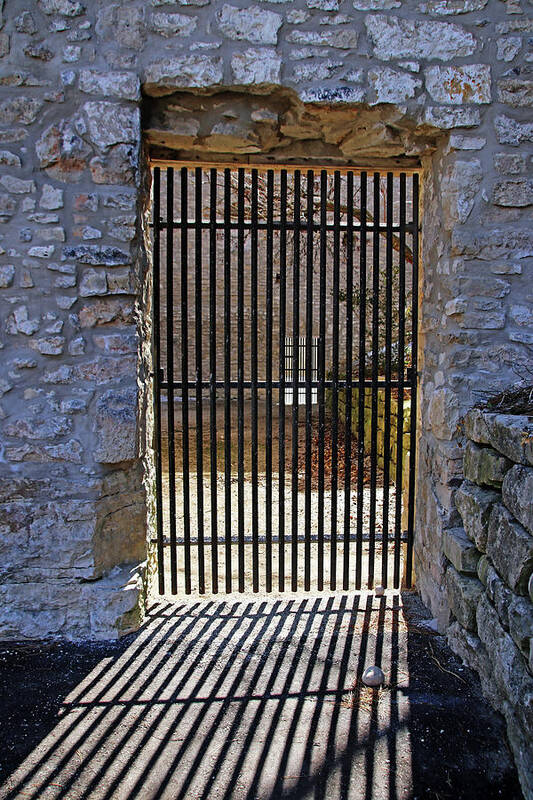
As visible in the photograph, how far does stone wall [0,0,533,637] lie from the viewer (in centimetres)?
309

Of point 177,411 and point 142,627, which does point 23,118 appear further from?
point 177,411

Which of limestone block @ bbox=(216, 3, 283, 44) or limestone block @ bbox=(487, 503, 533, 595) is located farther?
limestone block @ bbox=(216, 3, 283, 44)

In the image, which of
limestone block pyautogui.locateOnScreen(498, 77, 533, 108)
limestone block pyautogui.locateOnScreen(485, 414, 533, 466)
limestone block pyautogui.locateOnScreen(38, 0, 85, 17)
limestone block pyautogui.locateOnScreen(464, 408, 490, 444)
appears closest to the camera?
limestone block pyautogui.locateOnScreen(485, 414, 533, 466)

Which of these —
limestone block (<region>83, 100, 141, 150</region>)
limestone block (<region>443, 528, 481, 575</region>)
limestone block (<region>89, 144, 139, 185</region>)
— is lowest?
limestone block (<region>443, 528, 481, 575</region>)

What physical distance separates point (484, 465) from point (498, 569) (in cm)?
51

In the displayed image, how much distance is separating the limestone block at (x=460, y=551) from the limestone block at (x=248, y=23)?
2.79 m

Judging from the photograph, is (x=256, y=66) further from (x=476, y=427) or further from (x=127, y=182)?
(x=476, y=427)

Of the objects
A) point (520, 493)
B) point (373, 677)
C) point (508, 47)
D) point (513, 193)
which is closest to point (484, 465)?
point (520, 493)

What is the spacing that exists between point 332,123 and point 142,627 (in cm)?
304

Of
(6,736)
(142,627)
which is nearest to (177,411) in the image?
(142,627)

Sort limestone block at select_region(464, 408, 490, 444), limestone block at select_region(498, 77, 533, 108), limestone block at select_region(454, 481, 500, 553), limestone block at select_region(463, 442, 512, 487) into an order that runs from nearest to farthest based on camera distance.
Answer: limestone block at select_region(463, 442, 512, 487)
limestone block at select_region(454, 481, 500, 553)
limestone block at select_region(464, 408, 490, 444)
limestone block at select_region(498, 77, 533, 108)

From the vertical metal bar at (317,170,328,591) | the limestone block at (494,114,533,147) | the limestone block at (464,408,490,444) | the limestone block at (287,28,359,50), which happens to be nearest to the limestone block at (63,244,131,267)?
the vertical metal bar at (317,170,328,591)

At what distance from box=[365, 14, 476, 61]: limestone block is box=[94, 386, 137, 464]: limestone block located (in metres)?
2.28

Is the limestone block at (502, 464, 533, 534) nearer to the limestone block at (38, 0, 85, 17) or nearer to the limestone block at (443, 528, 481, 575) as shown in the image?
the limestone block at (443, 528, 481, 575)
